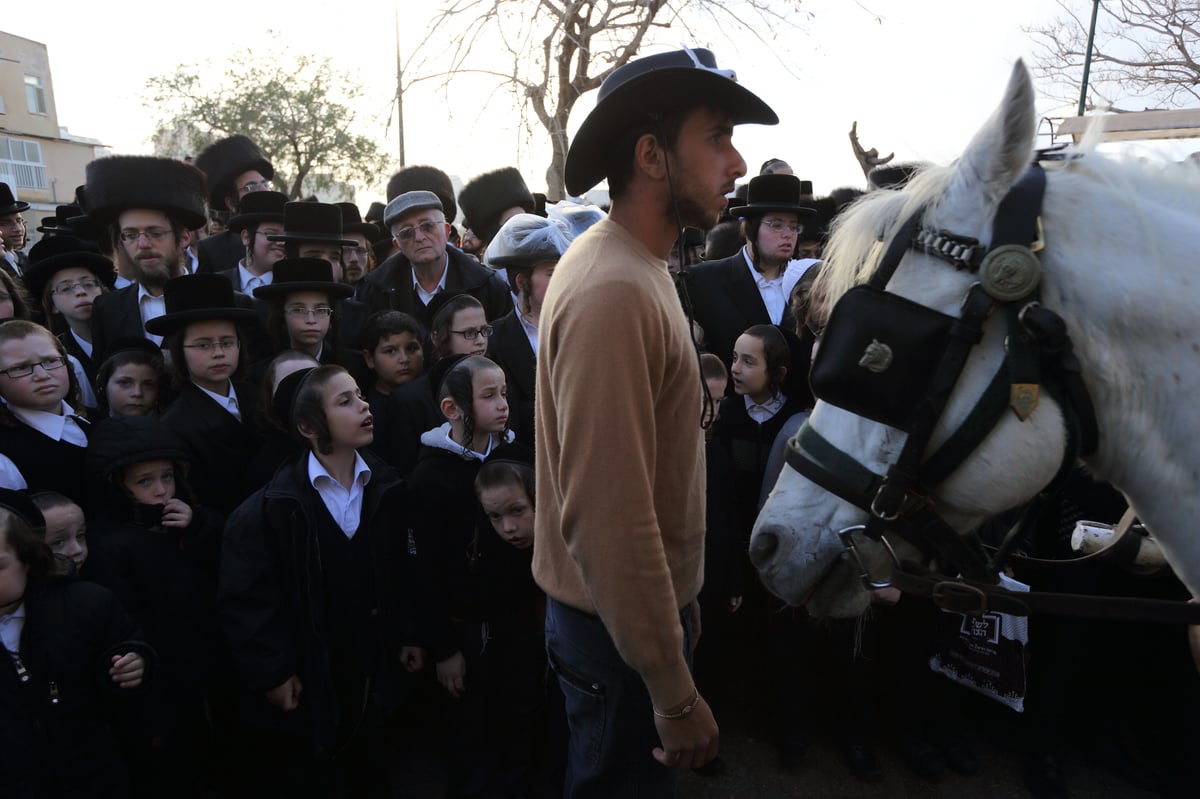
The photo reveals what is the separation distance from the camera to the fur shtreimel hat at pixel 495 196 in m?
6.41

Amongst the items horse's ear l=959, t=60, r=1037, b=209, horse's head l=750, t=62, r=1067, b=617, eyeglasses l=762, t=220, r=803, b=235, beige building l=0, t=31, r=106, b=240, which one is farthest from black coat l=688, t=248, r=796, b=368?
beige building l=0, t=31, r=106, b=240

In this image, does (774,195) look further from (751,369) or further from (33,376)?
(33,376)

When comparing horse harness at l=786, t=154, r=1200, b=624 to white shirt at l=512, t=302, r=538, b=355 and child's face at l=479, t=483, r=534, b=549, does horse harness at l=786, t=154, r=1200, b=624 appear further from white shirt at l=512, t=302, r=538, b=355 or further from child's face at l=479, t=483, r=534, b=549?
white shirt at l=512, t=302, r=538, b=355

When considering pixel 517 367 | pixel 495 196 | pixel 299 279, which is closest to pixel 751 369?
pixel 517 367

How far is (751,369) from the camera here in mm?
3762

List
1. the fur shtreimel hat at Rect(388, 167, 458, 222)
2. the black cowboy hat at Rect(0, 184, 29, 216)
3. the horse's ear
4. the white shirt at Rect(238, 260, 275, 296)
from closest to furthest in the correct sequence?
1. the horse's ear
2. the white shirt at Rect(238, 260, 275, 296)
3. the black cowboy hat at Rect(0, 184, 29, 216)
4. the fur shtreimel hat at Rect(388, 167, 458, 222)

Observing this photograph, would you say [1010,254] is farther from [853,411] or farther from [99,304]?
[99,304]

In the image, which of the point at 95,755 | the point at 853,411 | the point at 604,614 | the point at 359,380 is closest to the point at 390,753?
the point at 95,755

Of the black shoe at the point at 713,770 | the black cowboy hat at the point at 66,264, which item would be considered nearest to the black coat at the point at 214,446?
the black cowboy hat at the point at 66,264

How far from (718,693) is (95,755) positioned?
2.89 m

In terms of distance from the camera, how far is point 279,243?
532cm

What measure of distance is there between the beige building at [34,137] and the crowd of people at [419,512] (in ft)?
135

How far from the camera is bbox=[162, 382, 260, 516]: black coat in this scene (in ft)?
11.1

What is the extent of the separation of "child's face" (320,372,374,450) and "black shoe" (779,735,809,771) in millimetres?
2430
